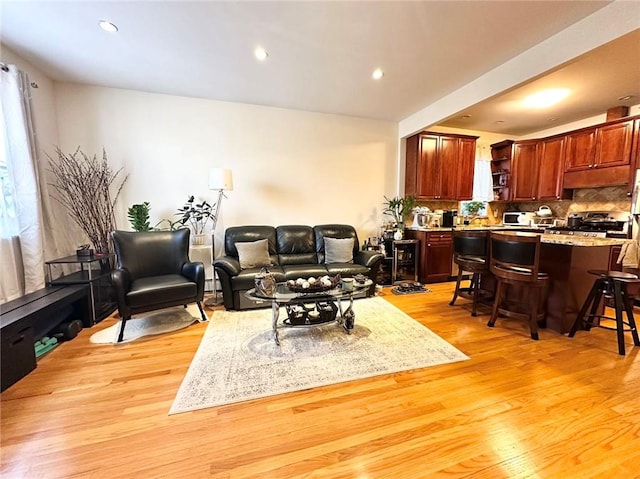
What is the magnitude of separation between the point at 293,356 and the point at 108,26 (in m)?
3.27

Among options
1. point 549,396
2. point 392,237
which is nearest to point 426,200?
point 392,237

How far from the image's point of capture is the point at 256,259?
3541mm

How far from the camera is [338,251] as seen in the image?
12.9 ft

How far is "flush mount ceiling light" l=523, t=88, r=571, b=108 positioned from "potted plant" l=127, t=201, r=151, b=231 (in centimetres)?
550

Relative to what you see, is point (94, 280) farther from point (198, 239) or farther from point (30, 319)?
point (198, 239)

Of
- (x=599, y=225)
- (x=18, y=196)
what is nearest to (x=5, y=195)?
(x=18, y=196)

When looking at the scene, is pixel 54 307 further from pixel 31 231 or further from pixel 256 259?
pixel 256 259

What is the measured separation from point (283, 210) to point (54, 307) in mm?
2890

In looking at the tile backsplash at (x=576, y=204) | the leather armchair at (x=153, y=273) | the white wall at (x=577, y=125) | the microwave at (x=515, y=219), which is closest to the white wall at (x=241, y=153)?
the leather armchair at (x=153, y=273)

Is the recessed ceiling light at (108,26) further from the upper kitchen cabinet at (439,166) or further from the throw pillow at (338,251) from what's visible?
the upper kitchen cabinet at (439,166)

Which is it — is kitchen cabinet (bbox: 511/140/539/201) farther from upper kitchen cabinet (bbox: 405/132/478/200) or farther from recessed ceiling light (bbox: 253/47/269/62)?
recessed ceiling light (bbox: 253/47/269/62)

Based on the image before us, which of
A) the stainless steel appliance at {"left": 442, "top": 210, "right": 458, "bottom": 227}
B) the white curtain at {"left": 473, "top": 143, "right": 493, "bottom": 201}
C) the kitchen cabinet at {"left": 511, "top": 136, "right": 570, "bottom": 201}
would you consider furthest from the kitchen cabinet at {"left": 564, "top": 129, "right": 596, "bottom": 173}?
the stainless steel appliance at {"left": 442, "top": 210, "right": 458, "bottom": 227}

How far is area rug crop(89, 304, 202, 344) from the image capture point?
259 cm

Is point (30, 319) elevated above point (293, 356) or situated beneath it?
elevated above
